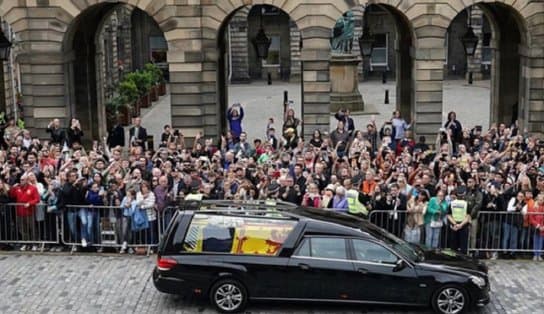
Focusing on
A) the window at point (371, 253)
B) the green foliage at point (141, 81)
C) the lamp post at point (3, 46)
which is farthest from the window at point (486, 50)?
the window at point (371, 253)

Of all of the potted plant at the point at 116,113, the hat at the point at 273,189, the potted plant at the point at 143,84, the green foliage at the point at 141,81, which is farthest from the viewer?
the potted plant at the point at 143,84

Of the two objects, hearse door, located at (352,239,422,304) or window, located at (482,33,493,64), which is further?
window, located at (482,33,493,64)

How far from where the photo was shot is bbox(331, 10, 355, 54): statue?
38250 mm

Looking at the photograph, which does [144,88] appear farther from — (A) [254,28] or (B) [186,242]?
(B) [186,242]

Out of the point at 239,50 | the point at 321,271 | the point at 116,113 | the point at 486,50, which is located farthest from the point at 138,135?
the point at 486,50

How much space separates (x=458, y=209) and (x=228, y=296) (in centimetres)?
518

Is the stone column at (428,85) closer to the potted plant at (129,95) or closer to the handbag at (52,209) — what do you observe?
the handbag at (52,209)

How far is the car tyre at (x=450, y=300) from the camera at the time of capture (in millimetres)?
15094

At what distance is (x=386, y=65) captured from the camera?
61.5 metres

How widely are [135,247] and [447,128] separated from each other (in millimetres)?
11218

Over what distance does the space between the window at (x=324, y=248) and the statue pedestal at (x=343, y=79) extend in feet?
80.3

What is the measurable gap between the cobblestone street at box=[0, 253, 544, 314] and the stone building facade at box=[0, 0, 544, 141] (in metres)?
10.1

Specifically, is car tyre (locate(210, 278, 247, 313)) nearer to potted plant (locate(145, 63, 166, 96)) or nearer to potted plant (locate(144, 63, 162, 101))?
potted plant (locate(144, 63, 162, 101))

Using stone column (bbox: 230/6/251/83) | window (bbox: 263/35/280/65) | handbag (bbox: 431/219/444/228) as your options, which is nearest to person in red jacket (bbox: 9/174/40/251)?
handbag (bbox: 431/219/444/228)
